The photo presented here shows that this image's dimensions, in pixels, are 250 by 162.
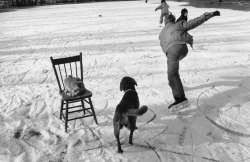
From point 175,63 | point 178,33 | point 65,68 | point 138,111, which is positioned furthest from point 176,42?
point 65,68

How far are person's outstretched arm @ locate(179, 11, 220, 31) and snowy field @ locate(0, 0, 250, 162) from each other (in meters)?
1.65

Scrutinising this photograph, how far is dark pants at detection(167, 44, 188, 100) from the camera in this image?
15.1 feet

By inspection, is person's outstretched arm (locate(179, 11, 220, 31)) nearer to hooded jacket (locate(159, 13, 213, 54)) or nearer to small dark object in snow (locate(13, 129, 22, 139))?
hooded jacket (locate(159, 13, 213, 54))

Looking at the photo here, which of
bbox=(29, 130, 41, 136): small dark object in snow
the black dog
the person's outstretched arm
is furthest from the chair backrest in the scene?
the person's outstretched arm

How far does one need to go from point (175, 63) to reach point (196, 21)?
2.77 feet

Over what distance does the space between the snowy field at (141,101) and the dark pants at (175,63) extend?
1.51ft

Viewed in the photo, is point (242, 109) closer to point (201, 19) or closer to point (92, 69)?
point (201, 19)

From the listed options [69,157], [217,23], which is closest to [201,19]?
[69,157]

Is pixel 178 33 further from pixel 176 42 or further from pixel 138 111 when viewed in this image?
pixel 138 111

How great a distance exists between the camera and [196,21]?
14.0ft

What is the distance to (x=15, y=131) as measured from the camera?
4.43 m

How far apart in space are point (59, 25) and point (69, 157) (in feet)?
41.6

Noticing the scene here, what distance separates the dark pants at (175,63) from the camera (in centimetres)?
460

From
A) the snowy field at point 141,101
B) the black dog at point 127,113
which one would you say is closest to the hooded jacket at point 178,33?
the black dog at point 127,113
